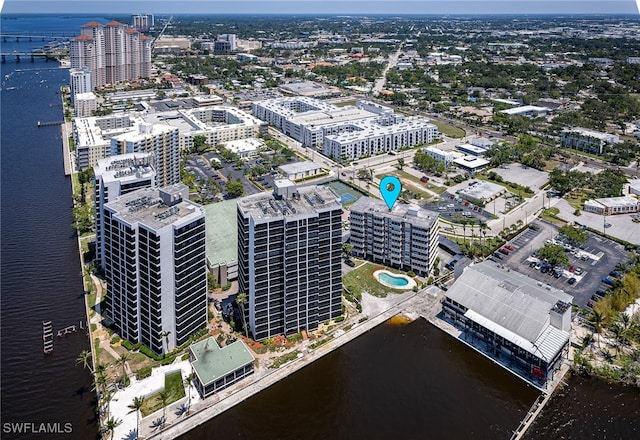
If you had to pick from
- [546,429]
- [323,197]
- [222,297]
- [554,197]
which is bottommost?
[546,429]

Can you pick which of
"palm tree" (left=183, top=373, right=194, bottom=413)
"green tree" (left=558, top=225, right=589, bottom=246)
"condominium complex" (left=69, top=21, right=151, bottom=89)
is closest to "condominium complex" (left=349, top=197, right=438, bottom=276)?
"green tree" (left=558, top=225, right=589, bottom=246)

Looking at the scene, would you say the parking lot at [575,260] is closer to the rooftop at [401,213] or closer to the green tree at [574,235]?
the green tree at [574,235]

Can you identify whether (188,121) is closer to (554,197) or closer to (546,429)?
(554,197)

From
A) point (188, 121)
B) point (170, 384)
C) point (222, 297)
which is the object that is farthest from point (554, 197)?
point (188, 121)

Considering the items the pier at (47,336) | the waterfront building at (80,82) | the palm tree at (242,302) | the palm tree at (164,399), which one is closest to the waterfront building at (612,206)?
the palm tree at (242,302)

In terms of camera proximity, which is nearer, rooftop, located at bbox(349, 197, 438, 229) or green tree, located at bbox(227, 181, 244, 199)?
rooftop, located at bbox(349, 197, 438, 229)

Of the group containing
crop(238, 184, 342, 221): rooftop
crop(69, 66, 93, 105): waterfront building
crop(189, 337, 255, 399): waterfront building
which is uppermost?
crop(69, 66, 93, 105): waterfront building

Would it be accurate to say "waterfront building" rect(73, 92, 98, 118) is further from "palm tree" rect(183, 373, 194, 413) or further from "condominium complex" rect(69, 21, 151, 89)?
"palm tree" rect(183, 373, 194, 413)
